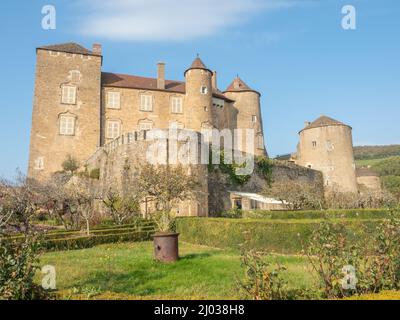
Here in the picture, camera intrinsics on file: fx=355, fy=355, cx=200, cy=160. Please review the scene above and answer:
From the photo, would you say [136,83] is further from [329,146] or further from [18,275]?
[18,275]

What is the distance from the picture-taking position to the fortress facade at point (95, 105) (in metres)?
32.9

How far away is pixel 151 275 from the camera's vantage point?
27.7 feet

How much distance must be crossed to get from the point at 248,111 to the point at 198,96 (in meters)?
7.38

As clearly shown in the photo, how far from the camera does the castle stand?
32.7 meters

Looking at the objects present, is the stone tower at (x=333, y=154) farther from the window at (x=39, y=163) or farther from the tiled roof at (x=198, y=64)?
the window at (x=39, y=163)

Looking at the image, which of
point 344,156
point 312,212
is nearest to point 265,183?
point 312,212

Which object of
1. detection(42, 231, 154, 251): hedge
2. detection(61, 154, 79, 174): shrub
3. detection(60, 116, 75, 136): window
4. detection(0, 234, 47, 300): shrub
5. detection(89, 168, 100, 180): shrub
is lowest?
detection(42, 231, 154, 251): hedge

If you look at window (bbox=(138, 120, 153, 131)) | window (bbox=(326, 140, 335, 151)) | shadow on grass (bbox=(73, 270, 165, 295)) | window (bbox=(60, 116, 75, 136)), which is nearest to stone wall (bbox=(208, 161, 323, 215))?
window (bbox=(326, 140, 335, 151))

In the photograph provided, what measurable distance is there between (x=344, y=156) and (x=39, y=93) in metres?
32.2

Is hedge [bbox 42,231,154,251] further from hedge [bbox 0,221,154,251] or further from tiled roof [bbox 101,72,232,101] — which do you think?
tiled roof [bbox 101,72,232,101]

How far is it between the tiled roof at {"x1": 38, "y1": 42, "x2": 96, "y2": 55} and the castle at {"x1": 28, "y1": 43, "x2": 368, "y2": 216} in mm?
92

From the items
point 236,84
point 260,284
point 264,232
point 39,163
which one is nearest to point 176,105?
point 236,84

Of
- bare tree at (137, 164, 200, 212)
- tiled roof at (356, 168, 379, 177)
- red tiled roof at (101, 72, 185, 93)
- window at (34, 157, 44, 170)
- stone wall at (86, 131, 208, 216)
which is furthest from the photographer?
tiled roof at (356, 168, 379, 177)

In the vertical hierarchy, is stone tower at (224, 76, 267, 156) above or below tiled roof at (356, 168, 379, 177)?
above
